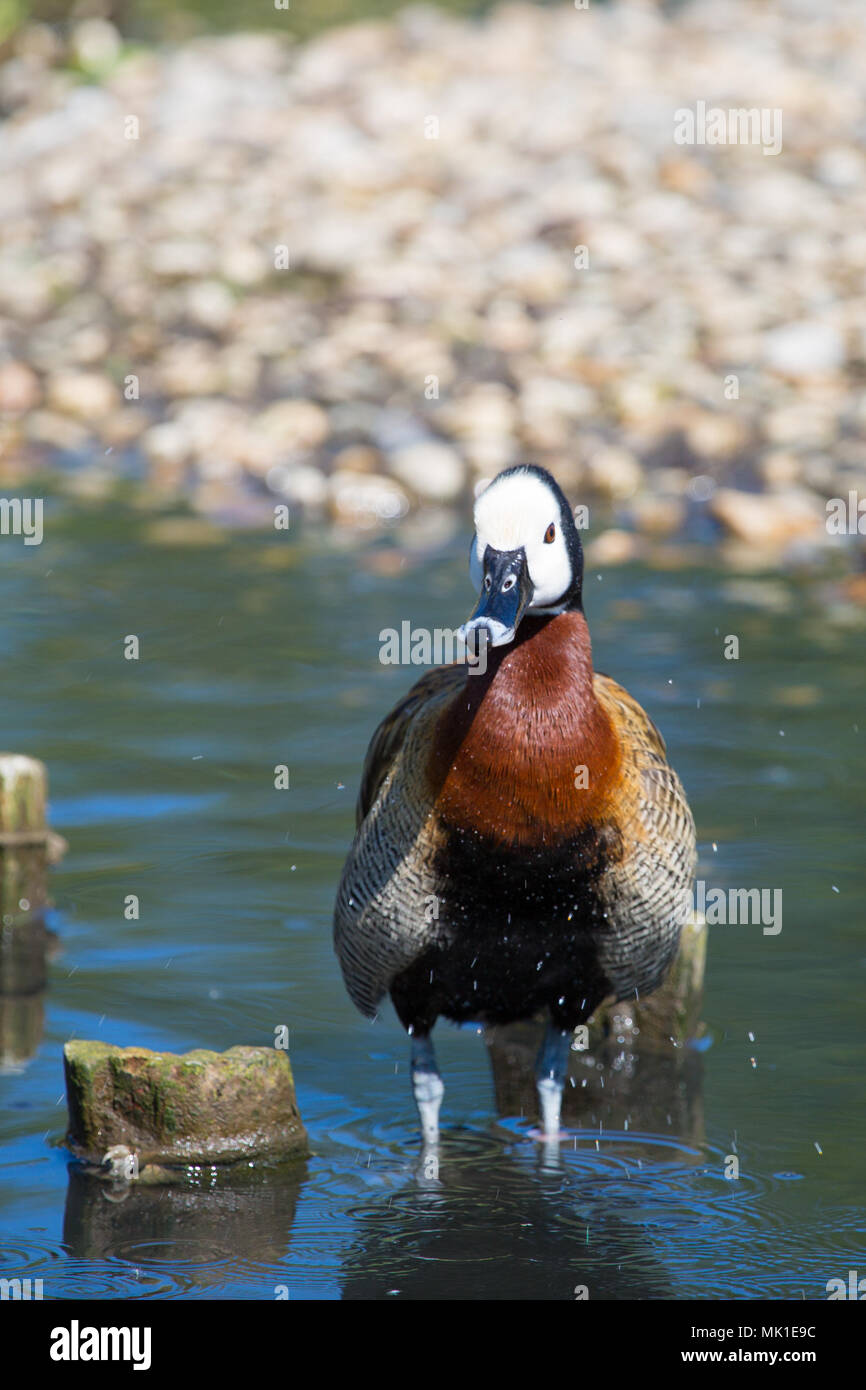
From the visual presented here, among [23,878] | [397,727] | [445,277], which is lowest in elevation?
[23,878]

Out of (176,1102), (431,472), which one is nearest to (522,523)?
(176,1102)

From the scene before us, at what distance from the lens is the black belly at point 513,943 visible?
16.1ft

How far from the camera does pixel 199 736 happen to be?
330 inches

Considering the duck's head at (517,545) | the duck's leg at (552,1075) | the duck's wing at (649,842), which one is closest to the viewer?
the duck's head at (517,545)

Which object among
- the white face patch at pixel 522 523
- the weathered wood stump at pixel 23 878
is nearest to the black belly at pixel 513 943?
the white face patch at pixel 522 523

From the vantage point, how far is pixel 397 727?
18.2ft

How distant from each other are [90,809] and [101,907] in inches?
36.3

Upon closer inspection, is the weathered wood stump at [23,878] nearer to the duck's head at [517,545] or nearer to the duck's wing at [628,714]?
the duck's wing at [628,714]

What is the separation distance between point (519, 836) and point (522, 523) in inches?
32.2

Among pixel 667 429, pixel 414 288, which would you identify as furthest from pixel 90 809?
pixel 414 288

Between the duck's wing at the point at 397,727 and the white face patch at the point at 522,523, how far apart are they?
0.56 m

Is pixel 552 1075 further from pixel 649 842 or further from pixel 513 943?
pixel 649 842

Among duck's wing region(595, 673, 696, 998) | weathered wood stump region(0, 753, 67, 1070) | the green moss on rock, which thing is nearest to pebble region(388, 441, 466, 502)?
weathered wood stump region(0, 753, 67, 1070)

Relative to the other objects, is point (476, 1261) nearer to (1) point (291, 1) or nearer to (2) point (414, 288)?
(2) point (414, 288)
